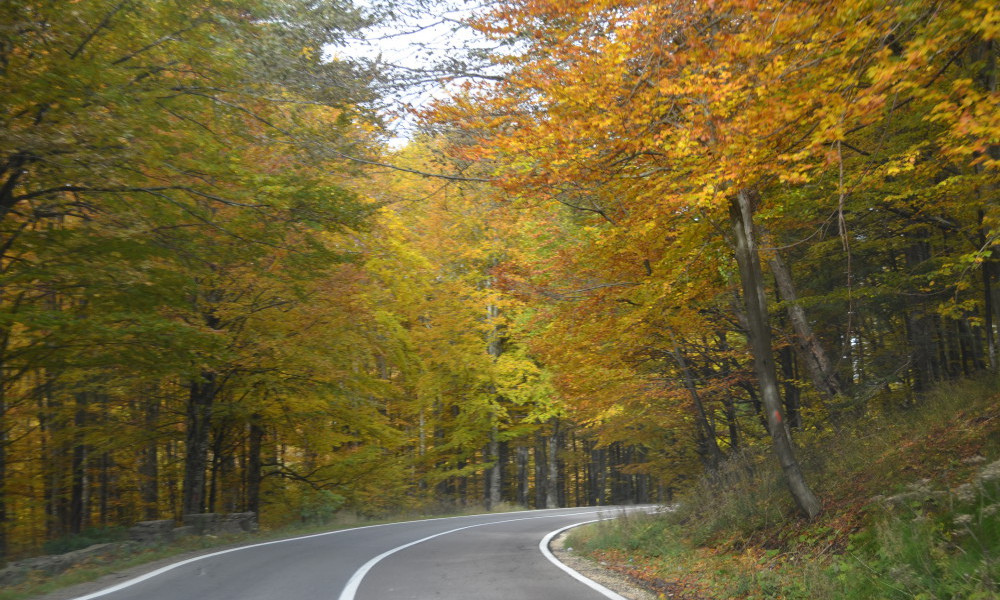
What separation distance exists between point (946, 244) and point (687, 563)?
918 centimetres

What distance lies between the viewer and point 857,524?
7836 mm

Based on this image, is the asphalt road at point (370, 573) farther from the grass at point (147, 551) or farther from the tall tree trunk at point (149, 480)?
the tall tree trunk at point (149, 480)

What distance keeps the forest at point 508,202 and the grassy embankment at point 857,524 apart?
31.6 inches

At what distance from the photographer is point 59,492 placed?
64.5 feet

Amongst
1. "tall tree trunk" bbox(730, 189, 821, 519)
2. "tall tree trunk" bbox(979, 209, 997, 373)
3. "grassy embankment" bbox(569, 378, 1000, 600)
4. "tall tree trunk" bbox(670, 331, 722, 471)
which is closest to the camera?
"grassy embankment" bbox(569, 378, 1000, 600)

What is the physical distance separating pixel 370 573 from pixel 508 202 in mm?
6078

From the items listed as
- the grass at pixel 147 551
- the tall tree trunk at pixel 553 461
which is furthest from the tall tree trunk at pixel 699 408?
the tall tree trunk at pixel 553 461

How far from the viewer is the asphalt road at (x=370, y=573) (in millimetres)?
7492

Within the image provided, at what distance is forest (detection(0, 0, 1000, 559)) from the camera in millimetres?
7406

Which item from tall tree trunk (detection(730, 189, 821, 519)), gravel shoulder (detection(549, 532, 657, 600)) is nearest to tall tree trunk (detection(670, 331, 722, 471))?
tall tree trunk (detection(730, 189, 821, 519))

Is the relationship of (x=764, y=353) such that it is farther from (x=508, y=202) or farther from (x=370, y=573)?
(x=370, y=573)

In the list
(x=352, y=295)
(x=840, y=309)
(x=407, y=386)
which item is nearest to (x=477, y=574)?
(x=352, y=295)

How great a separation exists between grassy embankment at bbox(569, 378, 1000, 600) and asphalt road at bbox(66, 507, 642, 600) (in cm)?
139

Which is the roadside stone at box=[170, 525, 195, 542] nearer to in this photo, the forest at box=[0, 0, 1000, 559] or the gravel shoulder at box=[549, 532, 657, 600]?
the forest at box=[0, 0, 1000, 559]
